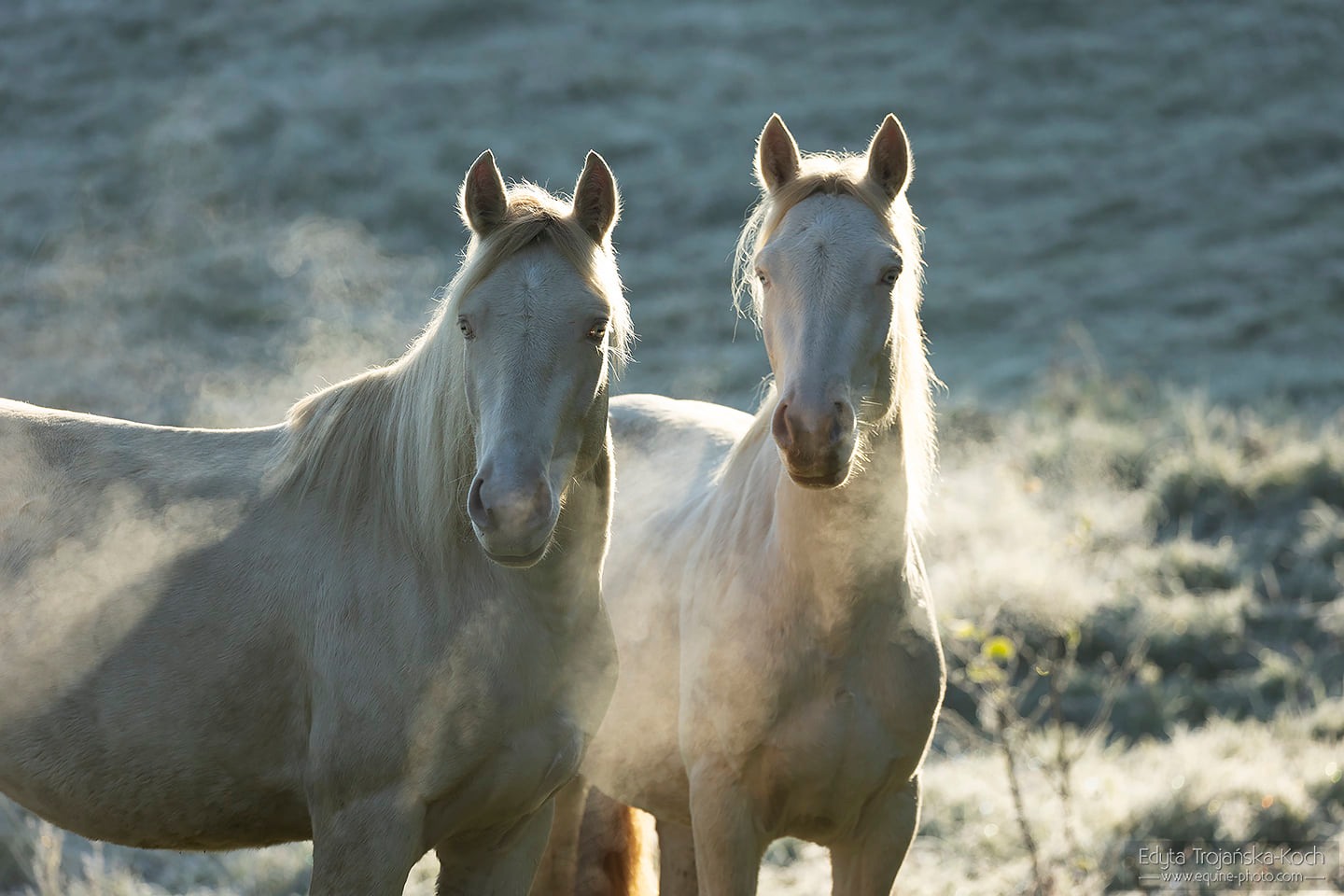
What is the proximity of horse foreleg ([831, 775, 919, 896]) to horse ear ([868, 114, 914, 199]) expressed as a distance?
4.96ft

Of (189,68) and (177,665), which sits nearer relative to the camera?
(177,665)

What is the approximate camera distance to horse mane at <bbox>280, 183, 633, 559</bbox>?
111 inches

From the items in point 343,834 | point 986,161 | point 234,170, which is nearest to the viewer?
point 343,834

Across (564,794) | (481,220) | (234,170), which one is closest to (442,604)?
(481,220)

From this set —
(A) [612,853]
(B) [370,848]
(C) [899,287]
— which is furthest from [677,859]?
(C) [899,287]

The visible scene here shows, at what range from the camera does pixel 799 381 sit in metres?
2.85

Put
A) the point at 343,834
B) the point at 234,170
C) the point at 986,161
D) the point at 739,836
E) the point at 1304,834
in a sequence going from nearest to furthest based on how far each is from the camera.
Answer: the point at 343,834 < the point at 739,836 < the point at 1304,834 < the point at 234,170 < the point at 986,161

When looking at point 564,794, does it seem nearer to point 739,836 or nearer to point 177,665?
point 739,836

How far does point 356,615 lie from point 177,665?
40 centimetres

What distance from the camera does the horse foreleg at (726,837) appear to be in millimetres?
3213

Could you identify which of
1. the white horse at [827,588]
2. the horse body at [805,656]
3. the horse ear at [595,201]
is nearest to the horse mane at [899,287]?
the white horse at [827,588]

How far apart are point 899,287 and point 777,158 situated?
48cm

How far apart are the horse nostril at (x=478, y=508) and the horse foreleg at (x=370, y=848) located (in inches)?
25.8

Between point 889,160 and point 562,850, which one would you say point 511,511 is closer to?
point 889,160
